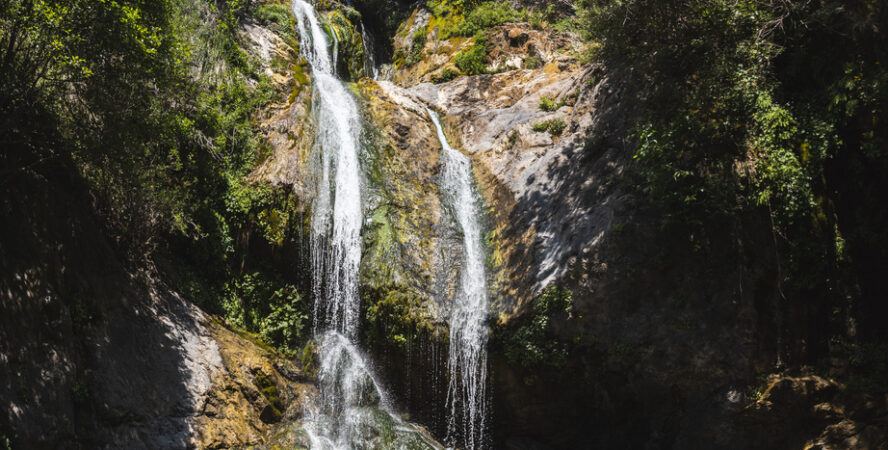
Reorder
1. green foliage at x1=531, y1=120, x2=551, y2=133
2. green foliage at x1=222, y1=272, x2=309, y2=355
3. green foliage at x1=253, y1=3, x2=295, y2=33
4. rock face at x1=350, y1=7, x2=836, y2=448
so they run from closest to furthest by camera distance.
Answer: rock face at x1=350, y1=7, x2=836, y2=448, green foliage at x1=222, y1=272, x2=309, y2=355, green foliage at x1=531, y1=120, x2=551, y2=133, green foliage at x1=253, y1=3, x2=295, y2=33

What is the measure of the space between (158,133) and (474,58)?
1309cm

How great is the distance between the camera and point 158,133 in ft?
27.4

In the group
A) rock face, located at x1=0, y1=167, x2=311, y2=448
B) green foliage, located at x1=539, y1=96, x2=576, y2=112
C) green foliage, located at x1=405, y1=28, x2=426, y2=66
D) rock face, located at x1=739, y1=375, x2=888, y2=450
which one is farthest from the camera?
green foliage, located at x1=405, y1=28, x2=426, y2=66

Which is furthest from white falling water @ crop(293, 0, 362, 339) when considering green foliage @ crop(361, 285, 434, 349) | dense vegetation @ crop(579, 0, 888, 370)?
dense vegetation @ crop(579, 0, 888, 370)

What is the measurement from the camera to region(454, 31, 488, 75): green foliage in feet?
61.4

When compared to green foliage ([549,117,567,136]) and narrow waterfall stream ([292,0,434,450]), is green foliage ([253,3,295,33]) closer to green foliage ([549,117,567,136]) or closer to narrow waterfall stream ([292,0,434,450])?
narrow waterfall stream ([292,0,434,450])

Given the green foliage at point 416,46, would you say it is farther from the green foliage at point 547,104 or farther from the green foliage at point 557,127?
the green foliage at point 557,127

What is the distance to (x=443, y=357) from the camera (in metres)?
10.3

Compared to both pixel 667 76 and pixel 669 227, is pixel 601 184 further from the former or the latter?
pixel 667 76

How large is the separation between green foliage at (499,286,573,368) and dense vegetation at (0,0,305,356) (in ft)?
16.4

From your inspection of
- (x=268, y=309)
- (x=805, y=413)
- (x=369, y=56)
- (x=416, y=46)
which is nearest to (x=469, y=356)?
(x=268, y=309)

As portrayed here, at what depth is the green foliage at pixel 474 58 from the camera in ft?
61.4

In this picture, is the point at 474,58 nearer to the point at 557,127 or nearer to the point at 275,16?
the point at 557,127

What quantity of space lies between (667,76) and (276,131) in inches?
384
